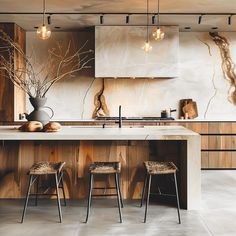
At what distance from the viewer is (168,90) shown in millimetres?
7316

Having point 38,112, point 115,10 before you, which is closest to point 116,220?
point 38,112

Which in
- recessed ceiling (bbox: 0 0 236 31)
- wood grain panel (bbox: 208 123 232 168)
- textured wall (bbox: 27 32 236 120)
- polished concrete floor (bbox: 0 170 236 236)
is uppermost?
recessed ceiling (bbox: 0 0 236 31)

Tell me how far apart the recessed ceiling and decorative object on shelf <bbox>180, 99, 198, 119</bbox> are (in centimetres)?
143

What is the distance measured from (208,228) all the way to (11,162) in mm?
2361

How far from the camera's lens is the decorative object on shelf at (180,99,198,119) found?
721 cm

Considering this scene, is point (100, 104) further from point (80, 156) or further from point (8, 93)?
point (80, 156)

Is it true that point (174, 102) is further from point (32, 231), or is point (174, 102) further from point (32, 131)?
point (32, 231)

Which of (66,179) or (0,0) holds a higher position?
(0,0)

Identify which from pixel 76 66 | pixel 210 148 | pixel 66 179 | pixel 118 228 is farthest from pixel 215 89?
pixel 118 228

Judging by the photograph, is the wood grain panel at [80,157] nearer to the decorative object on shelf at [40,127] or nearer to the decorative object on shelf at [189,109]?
the decorative object on shelf at [40,127]

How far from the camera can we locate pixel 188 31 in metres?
7.26

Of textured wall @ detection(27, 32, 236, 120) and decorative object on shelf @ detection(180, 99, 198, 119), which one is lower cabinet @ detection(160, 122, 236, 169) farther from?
textured wall @ detection(27, 32, 236, 120)

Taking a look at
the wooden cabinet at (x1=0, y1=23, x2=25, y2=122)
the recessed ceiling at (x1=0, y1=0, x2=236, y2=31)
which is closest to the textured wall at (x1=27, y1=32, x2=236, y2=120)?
the recessed ceiling at (x1=0, y1=0, x2=236, y2=31)

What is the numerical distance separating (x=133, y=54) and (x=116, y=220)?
3751 mm
